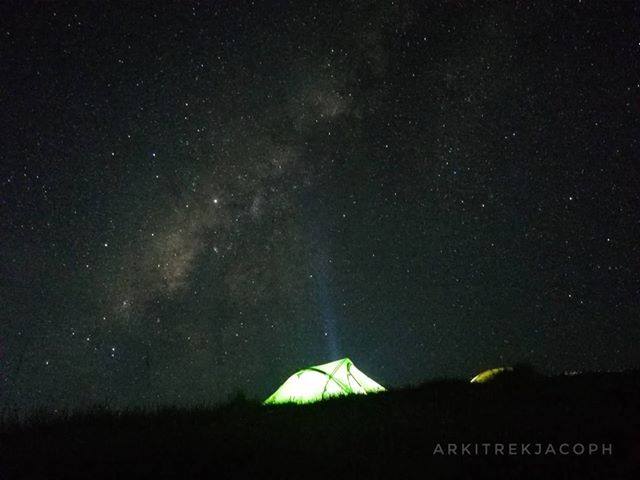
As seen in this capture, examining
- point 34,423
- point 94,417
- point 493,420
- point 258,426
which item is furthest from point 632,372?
point 34,423

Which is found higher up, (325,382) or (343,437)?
(325,382)

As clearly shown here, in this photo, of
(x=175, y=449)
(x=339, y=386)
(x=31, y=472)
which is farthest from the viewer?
(x=339, y=386)

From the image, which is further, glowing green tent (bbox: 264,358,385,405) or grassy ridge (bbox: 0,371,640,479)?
glowing green tent (bbox: 264,358,385,405)

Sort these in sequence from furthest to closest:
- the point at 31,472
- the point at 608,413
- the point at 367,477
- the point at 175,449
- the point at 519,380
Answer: the point at 519,380
the point at 608,413
the point at 175,449
the point at 31,472
the point at 367,477

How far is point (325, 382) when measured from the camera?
951cm

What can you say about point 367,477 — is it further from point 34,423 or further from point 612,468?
point 34,423

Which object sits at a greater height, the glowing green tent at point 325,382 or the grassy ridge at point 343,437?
the glowing green tent at point 325,382

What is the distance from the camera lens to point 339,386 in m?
9.48

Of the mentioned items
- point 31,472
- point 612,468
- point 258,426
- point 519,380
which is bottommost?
point 612,468

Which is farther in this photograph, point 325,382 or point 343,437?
point 325,382

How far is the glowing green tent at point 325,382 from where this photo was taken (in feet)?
30.7

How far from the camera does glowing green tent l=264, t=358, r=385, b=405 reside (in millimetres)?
9344

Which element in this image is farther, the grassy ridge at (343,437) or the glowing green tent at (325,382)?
the glowing green tent at (325,382)

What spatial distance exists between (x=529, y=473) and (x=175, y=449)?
7.51ft
